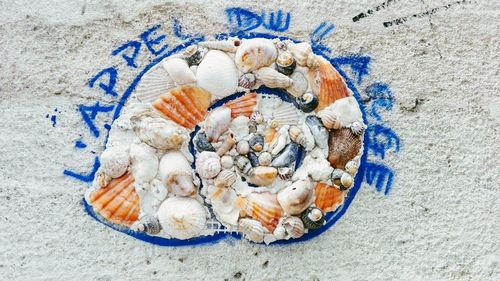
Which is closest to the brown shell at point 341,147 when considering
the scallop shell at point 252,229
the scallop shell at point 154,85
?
the scallop shell at point 252,229

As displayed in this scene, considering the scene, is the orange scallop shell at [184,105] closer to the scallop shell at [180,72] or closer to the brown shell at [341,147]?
the scallop shell at [180,72]

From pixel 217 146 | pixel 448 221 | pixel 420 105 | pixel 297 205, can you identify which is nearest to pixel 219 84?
pixel 217 146

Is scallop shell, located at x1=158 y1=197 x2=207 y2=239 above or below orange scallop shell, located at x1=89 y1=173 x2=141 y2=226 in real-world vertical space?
below

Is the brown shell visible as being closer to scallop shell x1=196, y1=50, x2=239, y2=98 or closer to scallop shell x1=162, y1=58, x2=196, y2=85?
scallop shell x1=196, y1=50, x2=239, y2=98

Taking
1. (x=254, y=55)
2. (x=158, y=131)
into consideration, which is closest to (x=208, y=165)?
(x=158, y=131)

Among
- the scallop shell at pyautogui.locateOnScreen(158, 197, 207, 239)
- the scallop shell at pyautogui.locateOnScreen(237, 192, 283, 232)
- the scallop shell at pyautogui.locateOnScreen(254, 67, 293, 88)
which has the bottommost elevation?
the scallop shell at pyautogui.locateOnScreen(237, 192, 283, 232)

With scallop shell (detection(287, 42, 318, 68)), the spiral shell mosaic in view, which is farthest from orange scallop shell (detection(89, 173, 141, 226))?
scallop shell (detection(287, 42, 318, 68))
